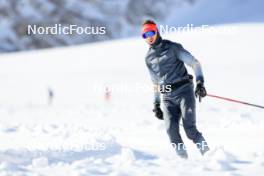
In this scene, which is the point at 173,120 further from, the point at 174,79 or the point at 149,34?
the point at 149,34

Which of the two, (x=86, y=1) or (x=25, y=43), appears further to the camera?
(x=86, y=1)

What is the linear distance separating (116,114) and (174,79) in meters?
10.5

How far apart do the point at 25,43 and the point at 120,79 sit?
7767 cm

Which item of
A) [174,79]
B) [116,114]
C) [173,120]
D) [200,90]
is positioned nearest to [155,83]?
[174,79]

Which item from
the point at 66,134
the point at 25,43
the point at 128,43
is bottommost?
the point at 66,134

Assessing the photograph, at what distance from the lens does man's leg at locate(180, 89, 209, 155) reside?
5941mm

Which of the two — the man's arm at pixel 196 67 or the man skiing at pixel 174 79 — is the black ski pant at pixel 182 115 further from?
the man's arm at pixel 196 67

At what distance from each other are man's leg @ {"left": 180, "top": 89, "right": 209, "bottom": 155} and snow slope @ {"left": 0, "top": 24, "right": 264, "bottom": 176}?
0.19m

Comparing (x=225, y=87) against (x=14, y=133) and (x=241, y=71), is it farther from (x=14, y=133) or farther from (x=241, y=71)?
(x=14, y=133)

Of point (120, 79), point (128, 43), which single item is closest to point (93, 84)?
point (120, 79)

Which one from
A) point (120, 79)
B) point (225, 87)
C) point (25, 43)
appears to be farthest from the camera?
point (25, 43)

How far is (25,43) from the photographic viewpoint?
113375 millimetres
